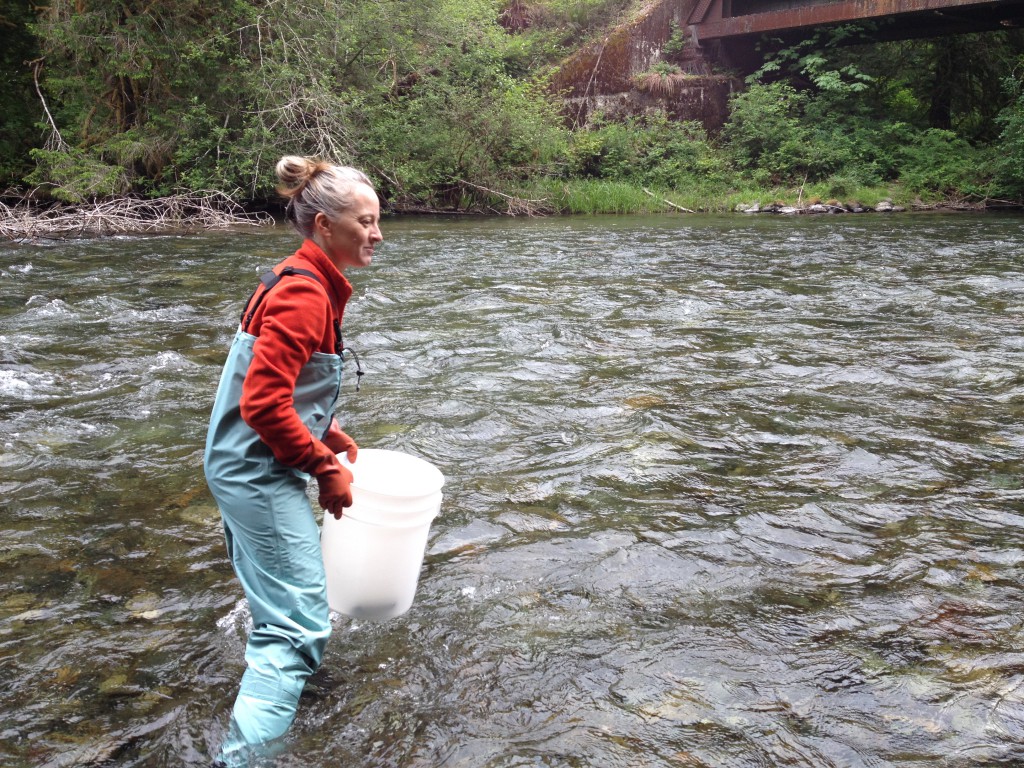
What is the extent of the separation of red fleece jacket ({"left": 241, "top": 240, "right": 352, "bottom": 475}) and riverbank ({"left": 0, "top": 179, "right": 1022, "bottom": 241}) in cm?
1293

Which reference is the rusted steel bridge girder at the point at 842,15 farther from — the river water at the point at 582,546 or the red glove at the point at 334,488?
the red glove at the point at 334,488

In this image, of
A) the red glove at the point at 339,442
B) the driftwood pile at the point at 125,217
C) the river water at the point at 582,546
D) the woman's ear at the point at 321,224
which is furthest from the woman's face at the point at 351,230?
the driftwood pile at the point at 125,217

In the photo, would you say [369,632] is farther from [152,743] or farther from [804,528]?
[804,528]

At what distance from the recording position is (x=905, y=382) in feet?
18.9

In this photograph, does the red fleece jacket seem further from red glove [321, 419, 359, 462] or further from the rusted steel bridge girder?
the rusted steel bridge girder

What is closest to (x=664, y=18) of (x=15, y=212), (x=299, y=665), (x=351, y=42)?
(x=351, y=42)

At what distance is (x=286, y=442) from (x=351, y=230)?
61 cm

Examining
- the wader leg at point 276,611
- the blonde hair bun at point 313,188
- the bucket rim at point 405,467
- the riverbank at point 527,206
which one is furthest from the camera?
the riverbank at point 527,206

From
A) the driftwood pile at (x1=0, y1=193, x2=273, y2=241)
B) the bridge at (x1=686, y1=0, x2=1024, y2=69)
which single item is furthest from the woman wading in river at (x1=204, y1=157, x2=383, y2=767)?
the bridge at (x1=686, y1=0, x2=1024, y2=69)

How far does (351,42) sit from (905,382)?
1429 centimetres

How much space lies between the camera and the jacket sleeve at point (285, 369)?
2.04m

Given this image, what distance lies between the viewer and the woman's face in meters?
2.27

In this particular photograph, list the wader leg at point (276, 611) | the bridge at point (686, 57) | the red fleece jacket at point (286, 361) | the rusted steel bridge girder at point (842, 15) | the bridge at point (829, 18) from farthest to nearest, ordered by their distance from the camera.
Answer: the bridge at point (686, 57) < the bridge at point (829, 18) < the rusted steel bridge girder at point (842, 15) < the wader leg at point (276, 611) < the red fleece jacket at point (286, 361)

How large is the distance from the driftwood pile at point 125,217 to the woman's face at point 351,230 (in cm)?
1275
